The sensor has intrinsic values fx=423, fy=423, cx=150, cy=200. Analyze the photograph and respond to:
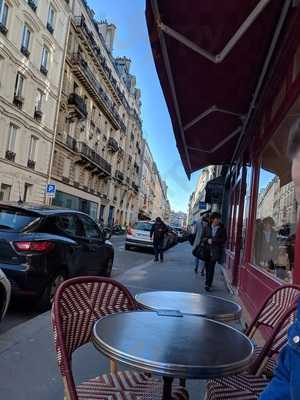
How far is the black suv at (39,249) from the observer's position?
237 inches

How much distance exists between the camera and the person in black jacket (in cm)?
944

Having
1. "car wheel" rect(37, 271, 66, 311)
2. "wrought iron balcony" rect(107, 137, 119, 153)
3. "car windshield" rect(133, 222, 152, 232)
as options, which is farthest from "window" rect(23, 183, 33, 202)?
"car wheel" rect(37, 271, 66, 311)

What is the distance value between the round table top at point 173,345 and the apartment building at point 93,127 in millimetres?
33238

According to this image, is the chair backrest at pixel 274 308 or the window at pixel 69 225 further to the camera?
the window at pixel 69 225

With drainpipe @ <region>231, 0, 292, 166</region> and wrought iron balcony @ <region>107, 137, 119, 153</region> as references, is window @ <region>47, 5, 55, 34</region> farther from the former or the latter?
drainpipe @ <region>231, 0, 292, 166</region>

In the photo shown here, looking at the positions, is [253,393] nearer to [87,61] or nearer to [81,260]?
[81,260]

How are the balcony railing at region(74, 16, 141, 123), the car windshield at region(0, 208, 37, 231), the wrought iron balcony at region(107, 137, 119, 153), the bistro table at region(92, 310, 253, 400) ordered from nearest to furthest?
1. the bistro table at region(92, 310, 253, 400)
2. the car windshield at region(0, 208, 37, 231)
3. the balcony railing at region(74, 16, 141, 123)
4. the wrought iron balcony at region(107, 137, 119, 153)

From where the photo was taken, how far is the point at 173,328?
2309mm

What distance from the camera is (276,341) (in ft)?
9.12

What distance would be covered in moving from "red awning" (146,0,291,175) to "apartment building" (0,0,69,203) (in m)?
21.3

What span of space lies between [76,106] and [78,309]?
36383 millimetres

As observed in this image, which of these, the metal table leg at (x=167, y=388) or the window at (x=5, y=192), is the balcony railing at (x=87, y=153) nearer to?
the window at (x=5, y=192)

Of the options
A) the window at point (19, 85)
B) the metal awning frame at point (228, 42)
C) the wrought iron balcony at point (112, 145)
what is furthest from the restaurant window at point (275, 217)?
the wrought iron balcony at point (112, 145)

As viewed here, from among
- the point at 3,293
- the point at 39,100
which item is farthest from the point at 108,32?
the point at 3,293
